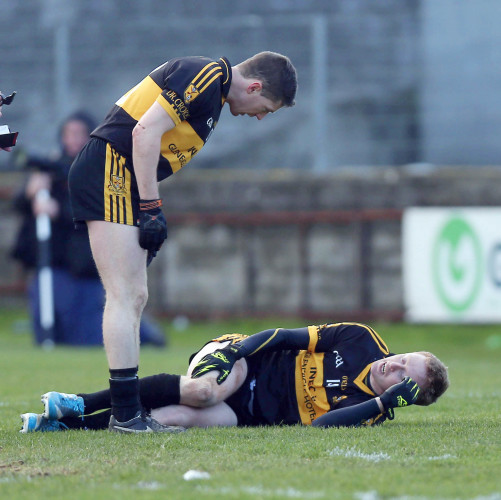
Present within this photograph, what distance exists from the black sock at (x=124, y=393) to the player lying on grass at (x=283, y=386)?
9.9 inches

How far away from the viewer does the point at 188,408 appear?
5.31 metres

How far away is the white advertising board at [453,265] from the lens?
13.1 m

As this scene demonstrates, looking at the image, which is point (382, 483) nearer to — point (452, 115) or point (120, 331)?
point (120, 331)

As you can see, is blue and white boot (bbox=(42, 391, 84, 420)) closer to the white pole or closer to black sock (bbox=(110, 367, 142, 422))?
black sock (bbox=(110, 367, 142, 422))

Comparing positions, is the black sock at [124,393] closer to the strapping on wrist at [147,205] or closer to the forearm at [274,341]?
the forearm at [274,341]

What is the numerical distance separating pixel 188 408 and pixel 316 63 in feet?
32.2

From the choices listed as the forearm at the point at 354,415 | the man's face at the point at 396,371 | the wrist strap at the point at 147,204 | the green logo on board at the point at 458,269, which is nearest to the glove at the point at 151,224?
the wrist strap at the point at 147,204

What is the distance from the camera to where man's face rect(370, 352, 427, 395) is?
5340mm

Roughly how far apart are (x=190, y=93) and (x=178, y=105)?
9cm

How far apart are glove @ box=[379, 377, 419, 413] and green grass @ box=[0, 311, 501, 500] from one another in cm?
14

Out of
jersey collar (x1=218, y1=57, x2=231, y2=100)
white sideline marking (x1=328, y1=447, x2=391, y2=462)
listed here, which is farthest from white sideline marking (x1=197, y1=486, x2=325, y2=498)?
jersey collar (x1=218, y1=57, x2=231, y2=100)

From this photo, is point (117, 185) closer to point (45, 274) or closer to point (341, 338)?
point (341, 338)

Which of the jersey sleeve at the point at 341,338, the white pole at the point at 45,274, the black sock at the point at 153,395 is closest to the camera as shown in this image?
the black sock at the point at 153,395

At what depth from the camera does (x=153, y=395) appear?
5281mm
